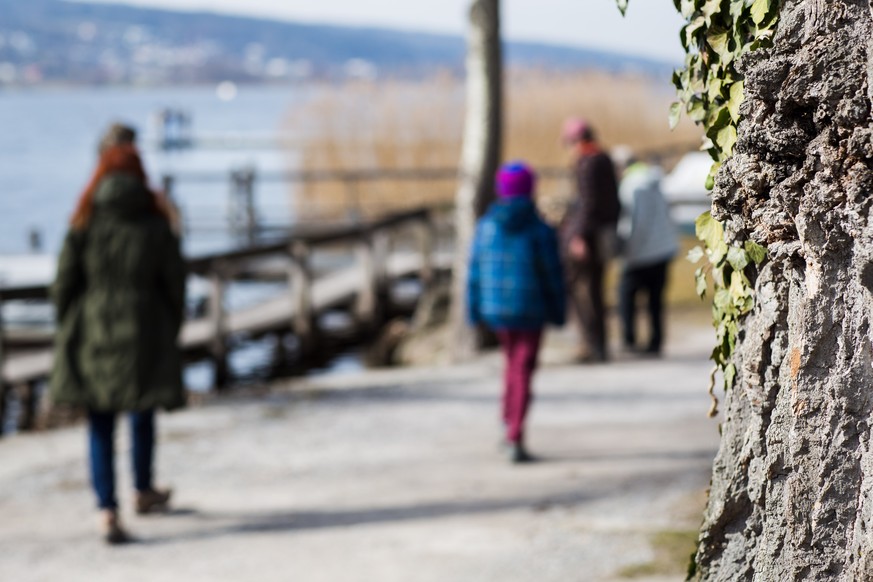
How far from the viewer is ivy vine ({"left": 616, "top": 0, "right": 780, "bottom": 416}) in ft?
8.11

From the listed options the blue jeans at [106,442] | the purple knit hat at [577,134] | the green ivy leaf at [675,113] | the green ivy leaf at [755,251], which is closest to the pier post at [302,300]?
the purple knit hat at [577,134]

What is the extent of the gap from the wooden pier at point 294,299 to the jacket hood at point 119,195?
481 cm

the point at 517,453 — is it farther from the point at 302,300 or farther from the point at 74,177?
the point at 74,177

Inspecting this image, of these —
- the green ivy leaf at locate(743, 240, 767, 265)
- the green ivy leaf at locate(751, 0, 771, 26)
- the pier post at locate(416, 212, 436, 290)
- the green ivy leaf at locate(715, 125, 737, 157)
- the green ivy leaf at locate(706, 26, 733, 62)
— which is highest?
the green ivy leaf at locate(751, 0, 771, 26)

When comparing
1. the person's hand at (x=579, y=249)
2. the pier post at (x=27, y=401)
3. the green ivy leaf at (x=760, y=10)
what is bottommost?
the pier post at (x=27, y=401)

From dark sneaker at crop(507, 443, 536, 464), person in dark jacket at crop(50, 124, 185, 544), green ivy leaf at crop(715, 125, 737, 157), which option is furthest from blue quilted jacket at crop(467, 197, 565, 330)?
green ivy leaf at crop(715, 125, 737, 157)

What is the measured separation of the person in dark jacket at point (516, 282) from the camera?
7145 mm

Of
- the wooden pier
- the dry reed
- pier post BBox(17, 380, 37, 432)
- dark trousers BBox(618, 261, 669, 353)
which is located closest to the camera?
dark trousers BBox(618, 261, 669, 353)

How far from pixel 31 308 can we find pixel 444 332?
293 inches

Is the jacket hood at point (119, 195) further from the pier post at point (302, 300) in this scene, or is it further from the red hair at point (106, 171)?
the pier post at point (302, 300)

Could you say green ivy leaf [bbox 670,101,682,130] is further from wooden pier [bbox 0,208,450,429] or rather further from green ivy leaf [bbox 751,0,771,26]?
wooden pier [bbox 0,208,450,429]

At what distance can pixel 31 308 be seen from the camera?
18703mm

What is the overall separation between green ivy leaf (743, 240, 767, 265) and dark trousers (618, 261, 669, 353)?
8.04 meters

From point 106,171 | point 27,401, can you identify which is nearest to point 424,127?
point 27,401
